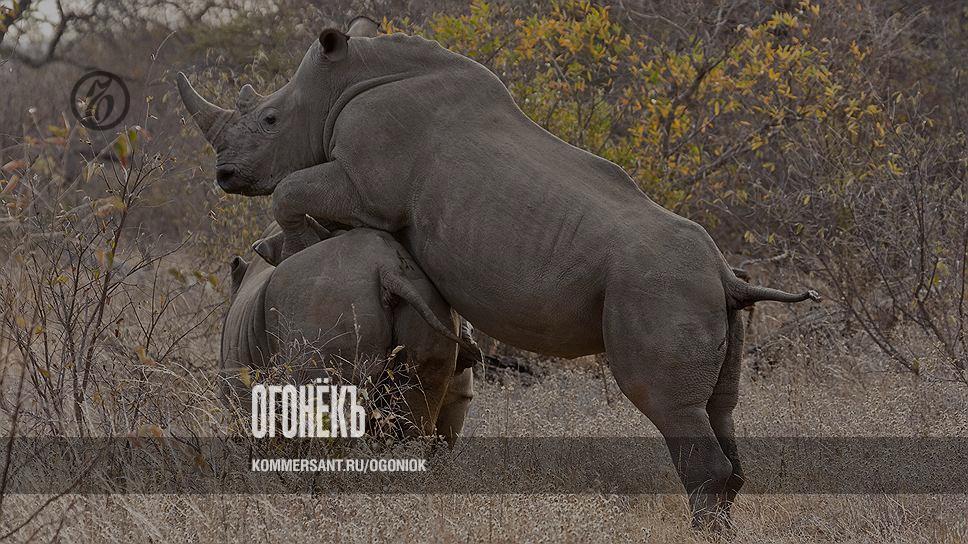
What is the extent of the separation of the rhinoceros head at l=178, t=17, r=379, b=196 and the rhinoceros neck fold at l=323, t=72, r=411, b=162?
7 centimetres

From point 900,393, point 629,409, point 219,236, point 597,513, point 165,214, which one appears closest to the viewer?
point 597,513

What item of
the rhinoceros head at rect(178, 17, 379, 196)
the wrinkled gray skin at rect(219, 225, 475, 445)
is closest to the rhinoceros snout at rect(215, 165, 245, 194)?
the rhinoceros head at rect(178, 17, 379, 196)

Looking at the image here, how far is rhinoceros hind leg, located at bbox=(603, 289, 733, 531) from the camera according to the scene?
561cm

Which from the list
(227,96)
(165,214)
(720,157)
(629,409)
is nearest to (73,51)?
(165,214)

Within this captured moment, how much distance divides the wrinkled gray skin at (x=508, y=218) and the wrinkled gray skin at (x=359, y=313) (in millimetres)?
134

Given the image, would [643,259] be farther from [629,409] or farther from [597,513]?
[629,409]

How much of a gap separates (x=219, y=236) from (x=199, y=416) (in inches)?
209

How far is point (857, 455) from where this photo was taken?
22.1 ft

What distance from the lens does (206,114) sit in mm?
7027

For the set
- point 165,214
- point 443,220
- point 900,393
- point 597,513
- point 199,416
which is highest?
point 443,220

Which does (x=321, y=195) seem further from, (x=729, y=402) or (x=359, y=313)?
(x=729, y=402)

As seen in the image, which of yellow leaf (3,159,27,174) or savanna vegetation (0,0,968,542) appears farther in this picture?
savanna vegetation (0,0,968,542)

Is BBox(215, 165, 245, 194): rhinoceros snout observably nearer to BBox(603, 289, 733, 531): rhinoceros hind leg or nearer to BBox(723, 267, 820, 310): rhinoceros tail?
BBox(603, 289, 733, 531): rhinoceros hind leg

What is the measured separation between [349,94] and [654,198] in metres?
4.66
